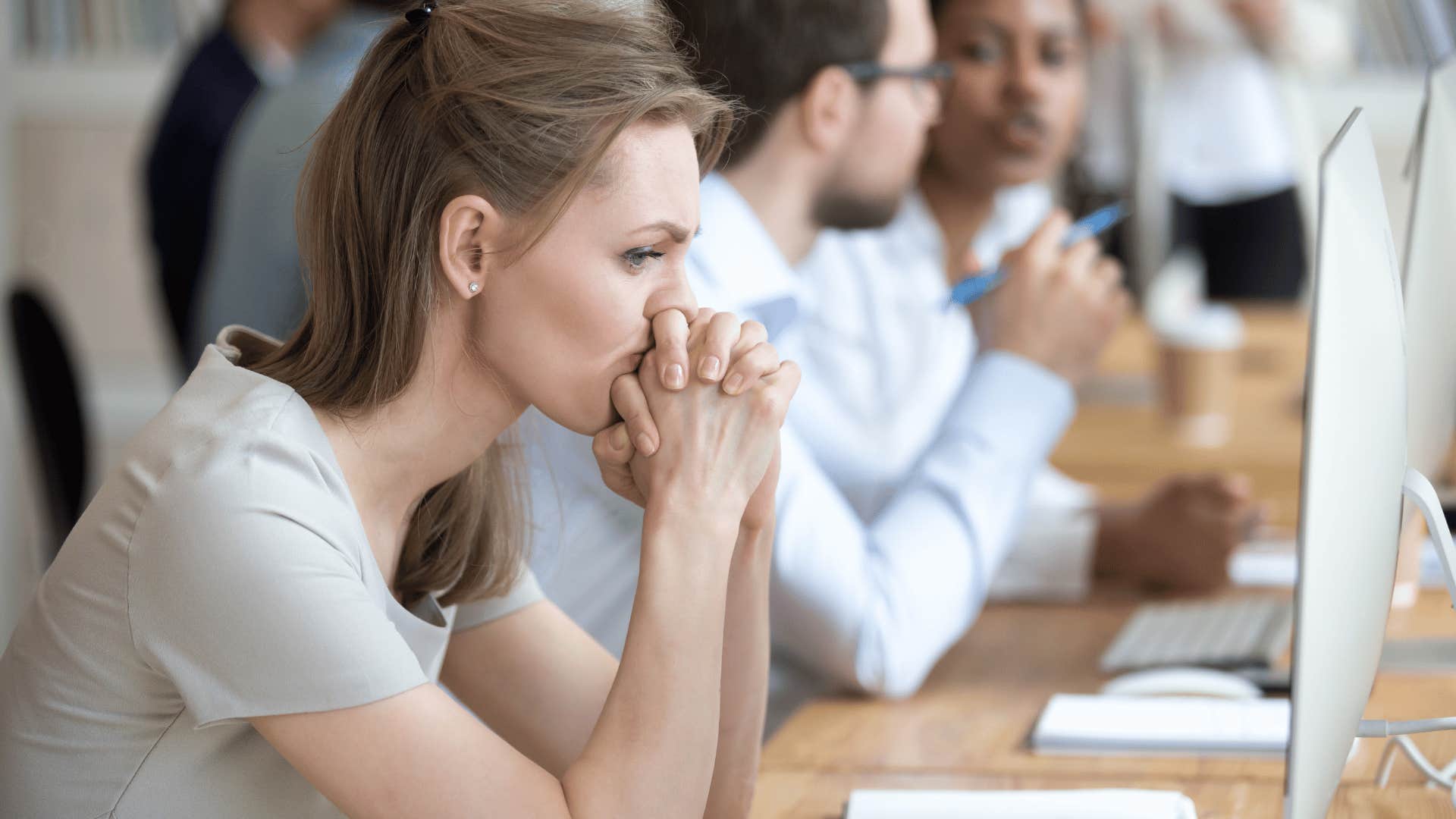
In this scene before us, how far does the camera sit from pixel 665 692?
0.79 metres

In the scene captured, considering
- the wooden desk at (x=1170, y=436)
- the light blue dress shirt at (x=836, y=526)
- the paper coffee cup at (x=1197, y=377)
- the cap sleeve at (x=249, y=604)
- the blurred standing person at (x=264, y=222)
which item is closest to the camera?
the cap sleeve at (x=249, y=604)

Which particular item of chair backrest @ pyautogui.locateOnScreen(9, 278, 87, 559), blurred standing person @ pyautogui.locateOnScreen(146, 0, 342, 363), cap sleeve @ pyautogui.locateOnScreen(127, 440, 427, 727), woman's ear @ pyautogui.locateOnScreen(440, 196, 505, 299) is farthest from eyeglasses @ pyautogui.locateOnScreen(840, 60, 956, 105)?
blurred standing person @ pyautogui.locateOnScreen(146, 0, 342, 363)

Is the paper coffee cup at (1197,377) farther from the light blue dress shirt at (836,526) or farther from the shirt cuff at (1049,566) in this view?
the light blue dress shirt at (836,526)

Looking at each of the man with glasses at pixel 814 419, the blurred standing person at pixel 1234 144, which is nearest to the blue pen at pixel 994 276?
the man with glasses at pixel 814 419

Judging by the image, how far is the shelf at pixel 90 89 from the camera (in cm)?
352

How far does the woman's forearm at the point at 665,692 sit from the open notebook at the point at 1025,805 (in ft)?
0.62

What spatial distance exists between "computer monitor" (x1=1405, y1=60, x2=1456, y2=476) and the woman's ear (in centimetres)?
63

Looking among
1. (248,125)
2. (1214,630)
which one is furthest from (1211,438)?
(248,125)

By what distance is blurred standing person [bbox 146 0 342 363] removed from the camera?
Result: 2607 millimetres

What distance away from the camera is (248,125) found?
2080 millimetres

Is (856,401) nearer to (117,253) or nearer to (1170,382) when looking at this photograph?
(1170,382)

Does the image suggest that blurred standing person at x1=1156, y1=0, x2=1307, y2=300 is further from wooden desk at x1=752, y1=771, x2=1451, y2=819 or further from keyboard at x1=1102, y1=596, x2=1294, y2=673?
wooden desk at x1=752, y1=771, x2=1451, y2=819

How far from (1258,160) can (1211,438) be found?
196cm

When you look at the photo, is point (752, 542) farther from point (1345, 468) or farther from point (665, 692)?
point (1345, 468)
